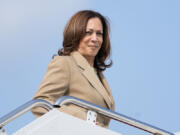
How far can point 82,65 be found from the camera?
4.51 m

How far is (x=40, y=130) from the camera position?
3277 mm

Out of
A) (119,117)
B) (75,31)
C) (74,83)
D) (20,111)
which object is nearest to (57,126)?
(20,111)

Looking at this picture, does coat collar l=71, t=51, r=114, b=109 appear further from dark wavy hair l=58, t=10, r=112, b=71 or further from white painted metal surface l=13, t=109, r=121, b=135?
white painted metal surface l=13, t=109, r=121, b=135

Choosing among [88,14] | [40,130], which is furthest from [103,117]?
[88,14]

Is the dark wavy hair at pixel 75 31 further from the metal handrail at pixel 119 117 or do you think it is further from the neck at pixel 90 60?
the metal handrail at pixel 119 117

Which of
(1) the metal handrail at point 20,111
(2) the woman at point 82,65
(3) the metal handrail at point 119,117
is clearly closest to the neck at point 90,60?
(2) the woman at point 82,65

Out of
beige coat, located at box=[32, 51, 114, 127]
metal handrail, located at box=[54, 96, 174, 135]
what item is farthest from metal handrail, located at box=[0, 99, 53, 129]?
beige coat, located at box=[32, 51, 114, 127]

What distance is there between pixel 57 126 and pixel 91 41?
141 cm

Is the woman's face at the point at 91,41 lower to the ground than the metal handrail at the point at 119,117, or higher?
higher

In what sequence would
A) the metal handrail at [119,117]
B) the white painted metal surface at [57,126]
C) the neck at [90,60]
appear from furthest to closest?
the neck at [90,60] < the metal handrail at [119,117] < the white painted metal surface at [57,126]

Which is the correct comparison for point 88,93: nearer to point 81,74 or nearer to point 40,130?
point 81,74

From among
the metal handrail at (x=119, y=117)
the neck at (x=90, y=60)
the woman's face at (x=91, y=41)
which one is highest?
the woman's face at (x=91, y=41)

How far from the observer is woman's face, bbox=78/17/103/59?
181 inches

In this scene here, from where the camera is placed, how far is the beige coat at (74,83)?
13.7 ft
